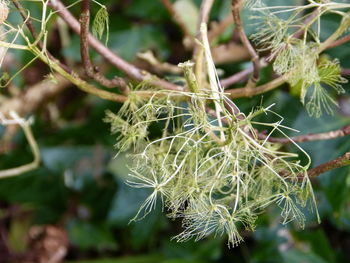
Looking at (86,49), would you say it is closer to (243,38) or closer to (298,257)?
(243,38)

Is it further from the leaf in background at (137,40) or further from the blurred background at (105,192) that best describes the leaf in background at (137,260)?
the leaf in background at (137,40)

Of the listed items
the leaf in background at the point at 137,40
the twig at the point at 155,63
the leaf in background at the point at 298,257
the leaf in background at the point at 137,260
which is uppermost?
the twig at the point at 155,63

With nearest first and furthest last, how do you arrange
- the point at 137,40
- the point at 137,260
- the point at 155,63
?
the point at 155,63, the point at 137,40, the point at 137,260

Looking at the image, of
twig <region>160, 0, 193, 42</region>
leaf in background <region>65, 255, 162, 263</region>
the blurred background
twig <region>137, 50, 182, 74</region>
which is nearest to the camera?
twig <region>137, 50, 182, 74</region>

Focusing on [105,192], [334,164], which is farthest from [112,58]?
[105,192]

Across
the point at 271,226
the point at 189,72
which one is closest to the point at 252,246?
the point at 271,226

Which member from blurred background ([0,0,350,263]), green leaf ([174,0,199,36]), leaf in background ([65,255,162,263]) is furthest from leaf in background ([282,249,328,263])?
green leaf ([174,0,199,36])

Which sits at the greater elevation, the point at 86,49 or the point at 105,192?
the point at 86,49

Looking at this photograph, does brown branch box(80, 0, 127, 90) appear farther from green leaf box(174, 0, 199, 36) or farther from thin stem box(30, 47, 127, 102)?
green leaf box(174, 0, 199, 36)

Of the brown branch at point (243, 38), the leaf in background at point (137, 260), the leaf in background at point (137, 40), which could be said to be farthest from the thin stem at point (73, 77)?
the leaf in background at point (137, 260)
